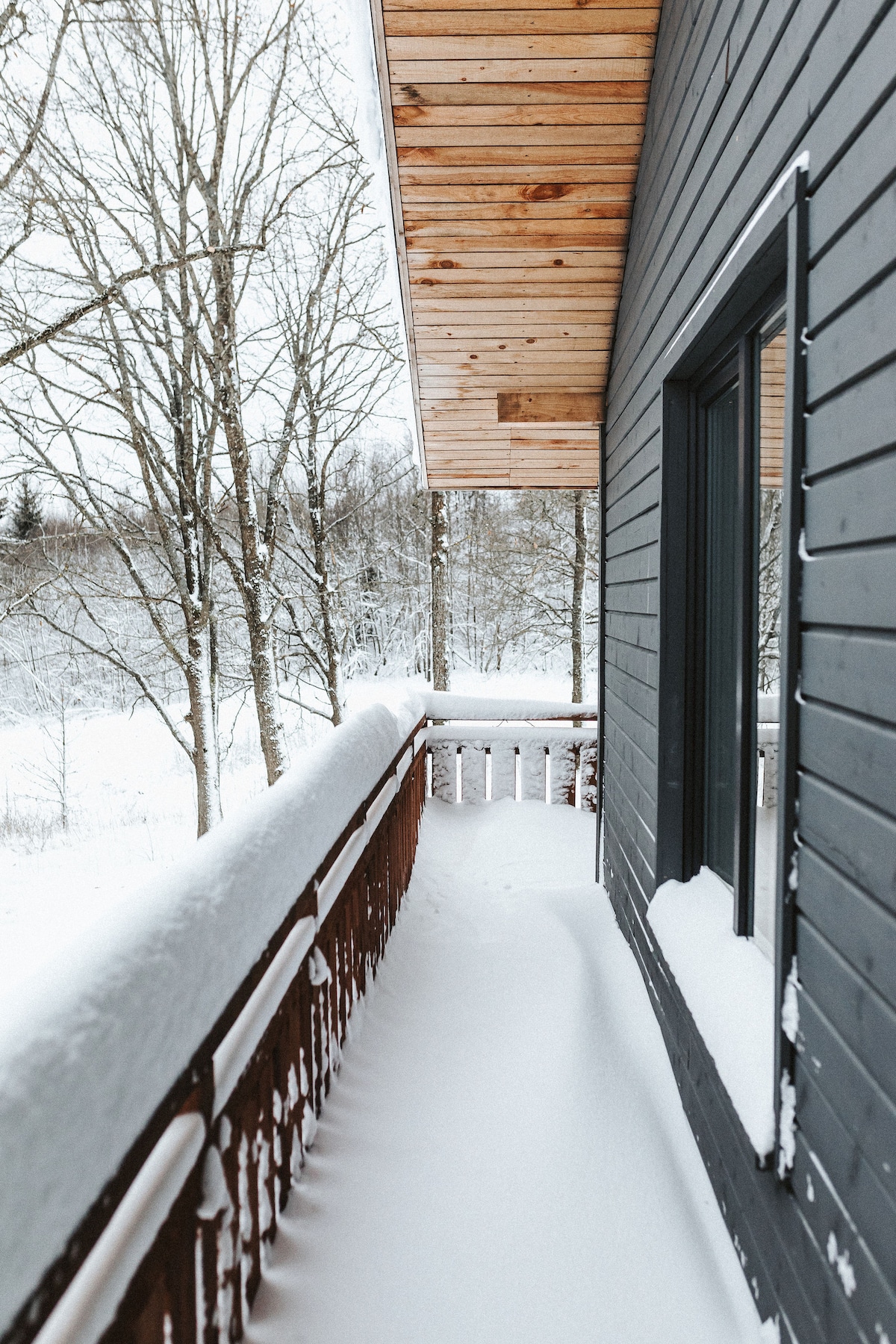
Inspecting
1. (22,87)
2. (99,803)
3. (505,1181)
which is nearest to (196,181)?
(22,87)

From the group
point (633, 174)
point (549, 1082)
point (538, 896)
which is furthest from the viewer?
point (538, 896)

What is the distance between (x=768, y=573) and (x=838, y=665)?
0.81 m

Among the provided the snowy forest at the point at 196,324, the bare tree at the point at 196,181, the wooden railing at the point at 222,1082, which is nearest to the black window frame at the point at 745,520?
the wooden railing at the point at 222,1082

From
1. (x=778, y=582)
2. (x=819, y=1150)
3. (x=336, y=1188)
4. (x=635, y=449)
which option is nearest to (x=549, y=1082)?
(x=336, y=1188)

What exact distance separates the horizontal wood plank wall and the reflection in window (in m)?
0.09

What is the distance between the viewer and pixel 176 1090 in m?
1.02

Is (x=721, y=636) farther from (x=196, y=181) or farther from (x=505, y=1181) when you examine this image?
(x=196, y=181)

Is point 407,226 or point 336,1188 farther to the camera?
point 407,226

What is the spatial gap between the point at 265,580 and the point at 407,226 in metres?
6.76

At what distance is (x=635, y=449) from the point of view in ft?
11.0

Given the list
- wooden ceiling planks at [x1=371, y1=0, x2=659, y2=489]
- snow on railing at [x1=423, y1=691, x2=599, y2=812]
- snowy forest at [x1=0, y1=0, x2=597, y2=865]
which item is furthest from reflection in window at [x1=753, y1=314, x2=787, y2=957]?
snowy forest at [x1=0, y1=0, x2=597, y2=865]

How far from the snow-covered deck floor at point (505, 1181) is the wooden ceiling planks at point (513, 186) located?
123 inches

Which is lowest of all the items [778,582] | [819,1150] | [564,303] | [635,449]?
[819,1150]

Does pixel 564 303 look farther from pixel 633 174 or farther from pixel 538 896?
pixel 538 896
